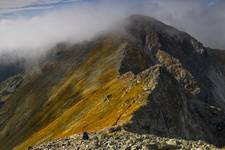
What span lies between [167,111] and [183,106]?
56.5 feet

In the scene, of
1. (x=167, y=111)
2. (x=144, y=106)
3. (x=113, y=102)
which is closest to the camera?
(x=144, y=106)

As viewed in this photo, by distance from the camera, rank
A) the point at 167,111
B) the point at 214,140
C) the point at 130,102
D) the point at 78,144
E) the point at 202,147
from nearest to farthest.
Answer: the point at 202,147 → the point at 78,144 → the point at 130,102 → the point at 167,111 → the point at 214,140

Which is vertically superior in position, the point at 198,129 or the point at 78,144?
the point at 78,144

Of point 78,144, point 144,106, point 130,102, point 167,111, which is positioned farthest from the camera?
point 167,111

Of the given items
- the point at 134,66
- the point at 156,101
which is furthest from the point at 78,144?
the point at 134,66

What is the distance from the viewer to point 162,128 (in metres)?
102

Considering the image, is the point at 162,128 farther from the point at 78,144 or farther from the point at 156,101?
the point at 78,144

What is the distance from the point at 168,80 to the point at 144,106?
29.0m

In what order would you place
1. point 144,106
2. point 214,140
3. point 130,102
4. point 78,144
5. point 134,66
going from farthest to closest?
1. point 134,66
2. point 214,140
3. point 130,102
4. point 144,106
5. point 78,144

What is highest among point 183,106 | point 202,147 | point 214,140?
point 202,147

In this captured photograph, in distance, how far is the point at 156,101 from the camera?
10762 centimetres

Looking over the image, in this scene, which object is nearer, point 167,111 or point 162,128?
point 162,128

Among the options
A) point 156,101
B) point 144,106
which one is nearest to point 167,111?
point 156,101

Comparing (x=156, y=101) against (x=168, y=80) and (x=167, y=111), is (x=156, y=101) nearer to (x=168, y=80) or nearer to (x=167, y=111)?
(x=167, y=111)
